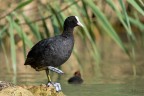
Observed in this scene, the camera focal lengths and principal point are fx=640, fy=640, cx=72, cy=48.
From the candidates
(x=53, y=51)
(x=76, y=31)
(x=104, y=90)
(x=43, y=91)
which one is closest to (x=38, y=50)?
(x=53, y=51)

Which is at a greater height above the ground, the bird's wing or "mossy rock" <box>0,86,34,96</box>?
the bird's wing

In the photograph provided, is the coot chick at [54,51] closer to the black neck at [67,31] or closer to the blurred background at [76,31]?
the black neck at [67,31]

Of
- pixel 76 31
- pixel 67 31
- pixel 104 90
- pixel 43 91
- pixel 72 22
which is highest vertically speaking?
pixel 76 31

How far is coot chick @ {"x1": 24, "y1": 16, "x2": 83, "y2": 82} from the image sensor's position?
7.87m

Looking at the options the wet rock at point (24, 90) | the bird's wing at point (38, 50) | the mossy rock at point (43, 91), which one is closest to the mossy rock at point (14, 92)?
the wet rock at point (24, 90)

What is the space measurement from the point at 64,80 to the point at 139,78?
1237 millimetres

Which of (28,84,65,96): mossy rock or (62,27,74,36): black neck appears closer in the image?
(28,84,65,96): mossy rock

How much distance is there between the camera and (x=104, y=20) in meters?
9.45

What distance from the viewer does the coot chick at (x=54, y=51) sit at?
7.87 meters

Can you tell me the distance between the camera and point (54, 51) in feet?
25.9

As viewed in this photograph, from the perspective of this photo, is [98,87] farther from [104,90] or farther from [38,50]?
[38,50]

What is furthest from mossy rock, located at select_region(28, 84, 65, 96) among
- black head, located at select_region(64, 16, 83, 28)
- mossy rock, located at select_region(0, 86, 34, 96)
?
black head, located at select_region(64, 16, 83, 28)

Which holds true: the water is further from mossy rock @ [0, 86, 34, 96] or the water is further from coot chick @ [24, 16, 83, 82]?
mossy rock @ [0, 86, 34, 96]

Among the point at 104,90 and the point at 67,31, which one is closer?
the point at 67,31
